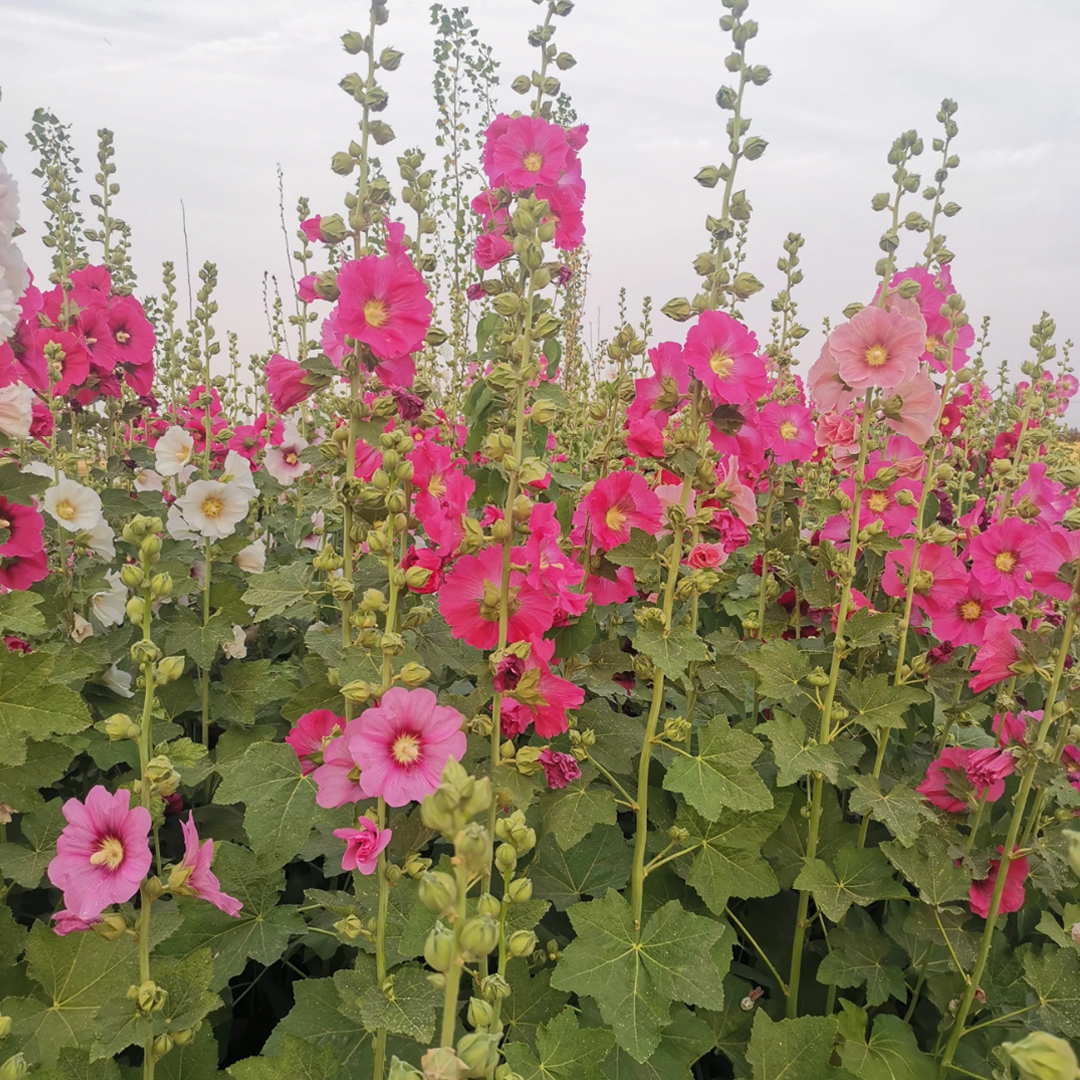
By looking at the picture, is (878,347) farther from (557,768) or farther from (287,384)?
(287,384)

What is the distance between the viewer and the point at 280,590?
1887mm

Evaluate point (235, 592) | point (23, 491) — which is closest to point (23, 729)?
point (23, 491)

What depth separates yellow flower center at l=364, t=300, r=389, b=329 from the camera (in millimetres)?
1828

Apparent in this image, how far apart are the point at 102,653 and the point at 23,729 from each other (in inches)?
29.6

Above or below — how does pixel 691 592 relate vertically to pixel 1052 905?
above

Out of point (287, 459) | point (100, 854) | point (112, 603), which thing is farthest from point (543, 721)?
point (287, 459)

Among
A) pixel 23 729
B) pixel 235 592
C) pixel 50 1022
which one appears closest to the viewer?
pixel 50 1022

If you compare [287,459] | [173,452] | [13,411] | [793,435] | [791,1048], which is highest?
[13,411]

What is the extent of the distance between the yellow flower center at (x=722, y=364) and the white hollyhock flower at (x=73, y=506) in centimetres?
199

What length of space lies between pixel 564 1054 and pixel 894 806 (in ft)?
3.30

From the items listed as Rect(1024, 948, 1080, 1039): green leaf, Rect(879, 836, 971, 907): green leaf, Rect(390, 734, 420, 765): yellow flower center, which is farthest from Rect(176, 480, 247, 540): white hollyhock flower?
Rect(1024, 948, 1080, 1039): green leaf

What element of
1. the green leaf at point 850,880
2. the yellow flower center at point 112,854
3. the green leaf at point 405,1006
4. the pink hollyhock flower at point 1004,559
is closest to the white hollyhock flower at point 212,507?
the yellow flower center at point 112,854

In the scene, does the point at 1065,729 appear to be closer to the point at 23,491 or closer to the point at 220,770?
the point at 220,770

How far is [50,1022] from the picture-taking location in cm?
164
